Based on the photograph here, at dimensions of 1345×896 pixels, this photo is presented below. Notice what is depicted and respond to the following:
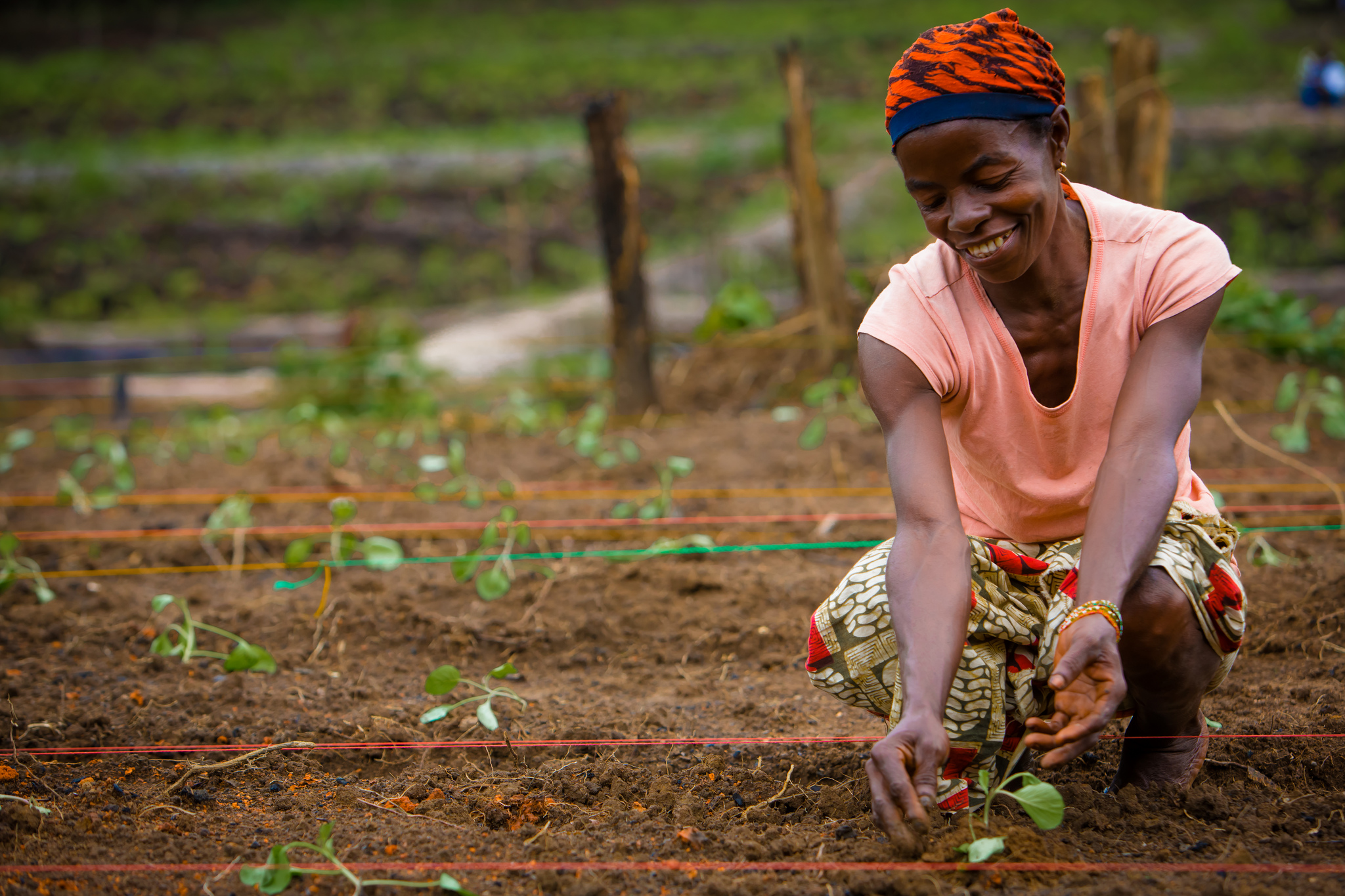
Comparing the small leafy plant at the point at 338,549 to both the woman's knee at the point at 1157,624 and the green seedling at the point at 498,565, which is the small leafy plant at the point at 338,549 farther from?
the woman's knee at the point at 1157,624

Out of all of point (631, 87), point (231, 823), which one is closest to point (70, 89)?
point (631, 87)

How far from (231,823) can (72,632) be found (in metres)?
1.16

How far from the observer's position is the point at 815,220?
4.61 metres

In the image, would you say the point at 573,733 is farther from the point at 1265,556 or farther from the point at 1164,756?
the point at 1265,556

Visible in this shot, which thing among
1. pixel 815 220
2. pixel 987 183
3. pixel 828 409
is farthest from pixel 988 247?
pixel 815 220

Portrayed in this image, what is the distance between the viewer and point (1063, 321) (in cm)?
162

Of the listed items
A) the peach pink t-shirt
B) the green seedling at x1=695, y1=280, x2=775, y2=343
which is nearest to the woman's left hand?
the peach pink t-shirt

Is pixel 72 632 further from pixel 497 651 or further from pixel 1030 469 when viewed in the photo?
pixel 1030 469

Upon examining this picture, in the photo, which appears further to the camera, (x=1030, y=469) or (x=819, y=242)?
(x=819, y=242)

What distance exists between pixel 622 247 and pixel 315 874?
327 centimetres

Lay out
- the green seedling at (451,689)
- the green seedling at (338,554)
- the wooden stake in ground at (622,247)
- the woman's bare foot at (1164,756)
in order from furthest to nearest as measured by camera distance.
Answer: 1. the wooden stake in ground at (622,247)
2. the green seedling at (338,554)
3. the green seedling at (451,689)
4. the woman's bare foot at (1164,756)

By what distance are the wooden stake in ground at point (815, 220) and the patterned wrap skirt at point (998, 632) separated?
3018 mm

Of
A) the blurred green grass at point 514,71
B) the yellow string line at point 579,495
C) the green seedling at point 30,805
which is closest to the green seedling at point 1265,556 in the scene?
the yellow string line at point 579,495

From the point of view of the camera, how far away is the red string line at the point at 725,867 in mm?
1396
